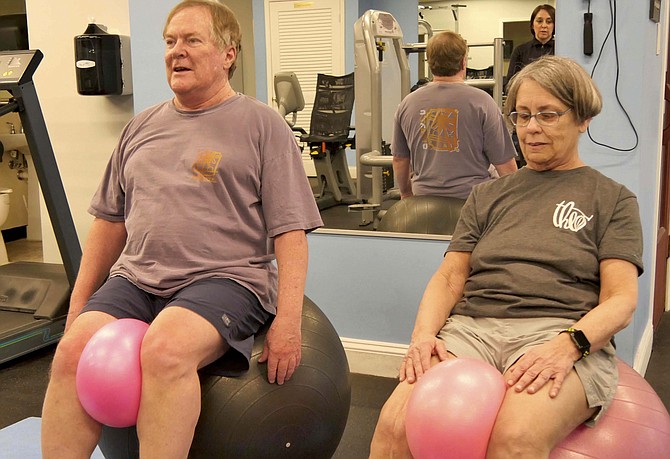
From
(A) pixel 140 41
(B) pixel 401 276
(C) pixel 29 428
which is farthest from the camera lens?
(A) pixel 140 41

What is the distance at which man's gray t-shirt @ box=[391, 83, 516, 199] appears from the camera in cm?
283

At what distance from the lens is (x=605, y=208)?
178 centimetres

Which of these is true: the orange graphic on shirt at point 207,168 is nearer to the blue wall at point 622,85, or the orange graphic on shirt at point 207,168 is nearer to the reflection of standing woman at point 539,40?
the reflection of standing woman at point 539,40

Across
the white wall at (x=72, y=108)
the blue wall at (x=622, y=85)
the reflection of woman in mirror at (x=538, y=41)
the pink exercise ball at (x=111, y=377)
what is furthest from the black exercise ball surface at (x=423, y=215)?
the white wall at (x=72, y=108)

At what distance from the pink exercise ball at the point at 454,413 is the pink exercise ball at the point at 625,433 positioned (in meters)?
0.15

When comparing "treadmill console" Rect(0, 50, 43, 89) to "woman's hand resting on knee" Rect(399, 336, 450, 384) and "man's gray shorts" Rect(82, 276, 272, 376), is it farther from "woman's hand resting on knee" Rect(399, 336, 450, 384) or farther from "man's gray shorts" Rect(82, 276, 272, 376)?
"woman's hand resting on knee" Rect(399, 336, 450, 384)

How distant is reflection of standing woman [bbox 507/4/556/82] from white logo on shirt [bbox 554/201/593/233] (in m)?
1.00

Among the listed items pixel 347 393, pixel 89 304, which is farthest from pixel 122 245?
pixel 347 393

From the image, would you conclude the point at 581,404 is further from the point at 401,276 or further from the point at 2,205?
the point at 2,205

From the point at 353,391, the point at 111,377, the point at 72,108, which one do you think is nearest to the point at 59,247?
the point at 72,108

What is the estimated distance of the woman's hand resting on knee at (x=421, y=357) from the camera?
172 centimetres

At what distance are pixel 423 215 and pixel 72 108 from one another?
2.06 metres

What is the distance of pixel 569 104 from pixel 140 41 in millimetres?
2162

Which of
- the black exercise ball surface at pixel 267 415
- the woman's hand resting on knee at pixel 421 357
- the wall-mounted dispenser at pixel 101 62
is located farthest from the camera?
the wall-mounted dispenser at pixel 101 62
